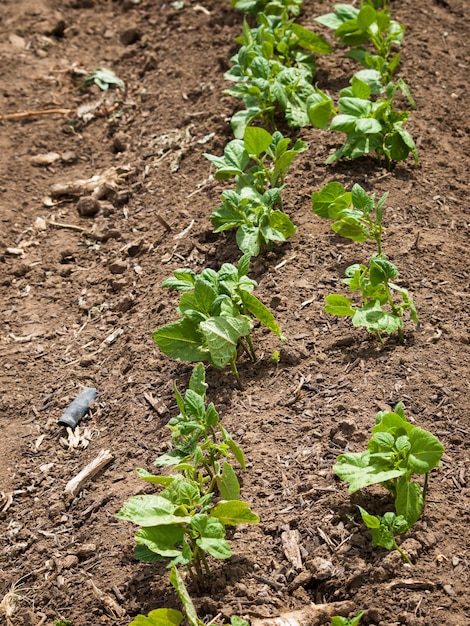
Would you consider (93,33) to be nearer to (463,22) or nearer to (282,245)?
(463,22)

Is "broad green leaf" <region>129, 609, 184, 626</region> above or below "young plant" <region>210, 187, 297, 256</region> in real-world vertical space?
below

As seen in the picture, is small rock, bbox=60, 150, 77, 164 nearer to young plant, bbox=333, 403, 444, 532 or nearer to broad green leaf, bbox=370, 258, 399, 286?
broad green leaf, bbox=370, 258, 399, 286

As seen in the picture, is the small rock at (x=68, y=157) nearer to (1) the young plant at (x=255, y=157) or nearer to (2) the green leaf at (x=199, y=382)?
(1) the young plant at (x=255, y=157)

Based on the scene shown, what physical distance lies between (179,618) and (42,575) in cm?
69

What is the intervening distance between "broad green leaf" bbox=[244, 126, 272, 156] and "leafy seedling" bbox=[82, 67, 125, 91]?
218cm

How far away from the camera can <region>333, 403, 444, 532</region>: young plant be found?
2717 millimetres

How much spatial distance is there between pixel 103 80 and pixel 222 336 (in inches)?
129

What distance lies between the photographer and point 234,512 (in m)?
2.84

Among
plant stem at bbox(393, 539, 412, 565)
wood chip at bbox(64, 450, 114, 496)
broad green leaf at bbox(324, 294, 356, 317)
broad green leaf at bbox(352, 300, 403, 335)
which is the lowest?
wood chip at bbox(64, 450, 114, 496)

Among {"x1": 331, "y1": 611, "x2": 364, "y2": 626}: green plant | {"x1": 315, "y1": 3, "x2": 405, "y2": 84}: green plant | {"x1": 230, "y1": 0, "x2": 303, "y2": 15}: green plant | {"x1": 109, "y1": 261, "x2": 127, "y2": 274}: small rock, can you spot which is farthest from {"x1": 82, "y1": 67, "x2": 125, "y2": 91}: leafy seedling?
{"x1": 331, "y1": 611, "x2": 364, "y2": 626}: green plant

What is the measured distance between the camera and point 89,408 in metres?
3.81

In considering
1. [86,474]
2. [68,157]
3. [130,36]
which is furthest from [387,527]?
[130,36]

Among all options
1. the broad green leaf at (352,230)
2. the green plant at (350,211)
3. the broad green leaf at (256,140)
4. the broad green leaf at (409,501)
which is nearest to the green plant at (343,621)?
the broad green leaf at (409,501)

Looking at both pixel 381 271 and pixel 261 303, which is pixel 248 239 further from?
pixel 381 271
